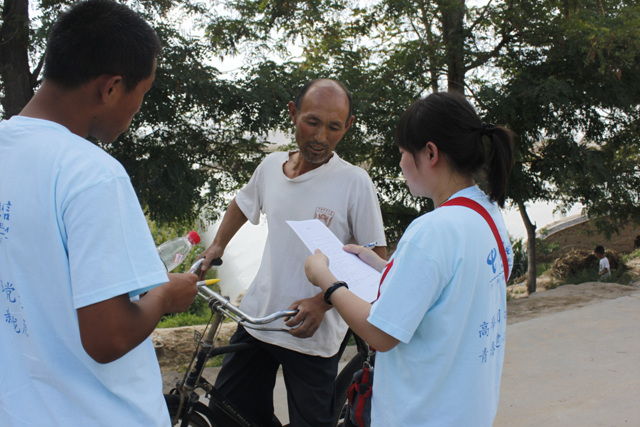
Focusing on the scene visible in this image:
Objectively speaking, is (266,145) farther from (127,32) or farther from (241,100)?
(127,32)

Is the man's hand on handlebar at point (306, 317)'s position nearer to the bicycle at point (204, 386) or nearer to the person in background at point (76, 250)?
the bicycle at point (204, 386)

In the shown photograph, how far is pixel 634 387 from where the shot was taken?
446 cm

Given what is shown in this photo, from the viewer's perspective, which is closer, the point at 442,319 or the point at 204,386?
the point at 442,319

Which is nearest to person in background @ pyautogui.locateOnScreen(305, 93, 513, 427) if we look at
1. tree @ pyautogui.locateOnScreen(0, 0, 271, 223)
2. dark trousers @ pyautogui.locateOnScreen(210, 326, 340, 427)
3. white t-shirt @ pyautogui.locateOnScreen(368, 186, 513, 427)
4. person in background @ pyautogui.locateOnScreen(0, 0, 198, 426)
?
white t-shirt @ pyautogui.locateOnScreen(368, 186, 513, 427)

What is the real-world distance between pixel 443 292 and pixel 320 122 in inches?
47.2

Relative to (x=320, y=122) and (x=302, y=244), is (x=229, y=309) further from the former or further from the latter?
(x=320, y=122)

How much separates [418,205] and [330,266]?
5.59 m

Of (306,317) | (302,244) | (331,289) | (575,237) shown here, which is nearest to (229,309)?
(306,317)

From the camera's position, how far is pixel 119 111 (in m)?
1.43

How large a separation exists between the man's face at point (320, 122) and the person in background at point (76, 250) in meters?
1.27

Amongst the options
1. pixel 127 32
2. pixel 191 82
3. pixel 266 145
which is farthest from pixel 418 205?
pixel 127 32

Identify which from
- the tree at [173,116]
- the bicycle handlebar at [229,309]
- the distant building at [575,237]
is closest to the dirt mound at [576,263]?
the distant building at [575,237]

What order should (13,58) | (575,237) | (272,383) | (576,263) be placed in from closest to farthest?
(272,383) → (13,58) → (576,263) → (575,237)

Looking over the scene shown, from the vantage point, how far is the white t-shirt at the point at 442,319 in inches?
63.3
